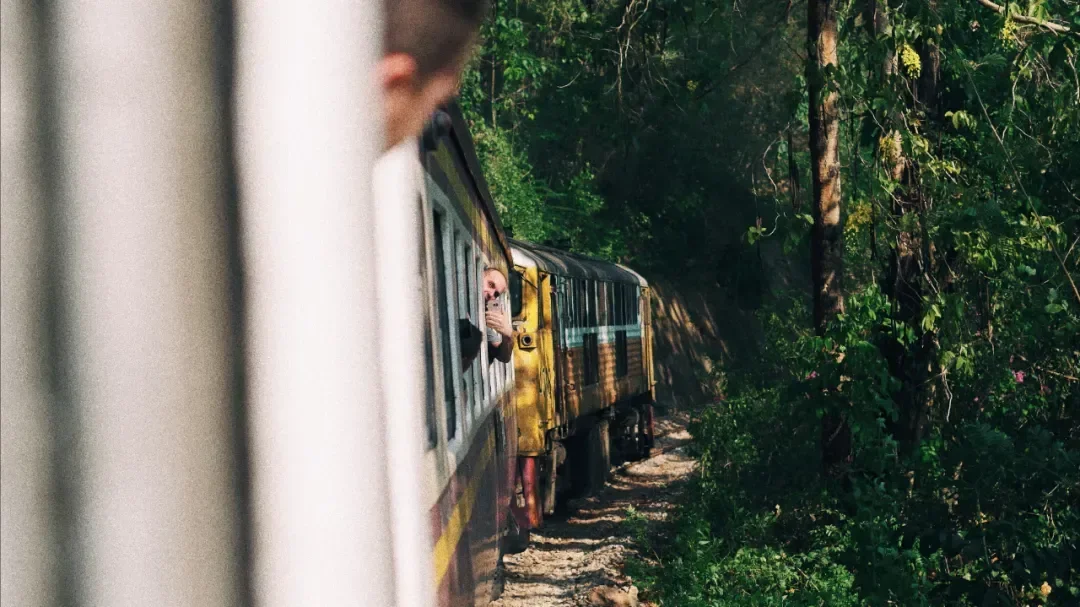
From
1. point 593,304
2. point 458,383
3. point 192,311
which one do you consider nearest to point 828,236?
point 593,304

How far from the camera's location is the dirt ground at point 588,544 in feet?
32.3

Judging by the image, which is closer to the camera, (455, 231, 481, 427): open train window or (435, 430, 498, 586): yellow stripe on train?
(435, 430, 498, 586): yellow stripe on train

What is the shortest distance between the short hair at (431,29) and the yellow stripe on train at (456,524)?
1.60 meters

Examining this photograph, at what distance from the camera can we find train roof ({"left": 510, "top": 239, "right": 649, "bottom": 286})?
12281 millimetres

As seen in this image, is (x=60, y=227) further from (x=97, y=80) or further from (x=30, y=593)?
(x=30, y=593)

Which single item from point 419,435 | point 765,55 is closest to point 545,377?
point 419,435

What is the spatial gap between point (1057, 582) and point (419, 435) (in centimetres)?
549

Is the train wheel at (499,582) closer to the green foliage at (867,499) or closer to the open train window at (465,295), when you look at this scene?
Answer: the green foliage at (867,499)

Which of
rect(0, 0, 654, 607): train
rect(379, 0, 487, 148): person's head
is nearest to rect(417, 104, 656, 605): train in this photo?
rect(379, 0, 487, 148): person's head

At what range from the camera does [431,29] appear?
34.3 inches

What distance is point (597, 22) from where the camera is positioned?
10.4 metres

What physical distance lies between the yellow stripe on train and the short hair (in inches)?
63.2

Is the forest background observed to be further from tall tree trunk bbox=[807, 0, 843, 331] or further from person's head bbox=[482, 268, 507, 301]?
person's head bbox=[482, 268, 507, 301]

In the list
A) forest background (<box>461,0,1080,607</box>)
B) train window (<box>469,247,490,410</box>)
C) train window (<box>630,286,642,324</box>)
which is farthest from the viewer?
train window (<box>630,286,642,324</box>)
